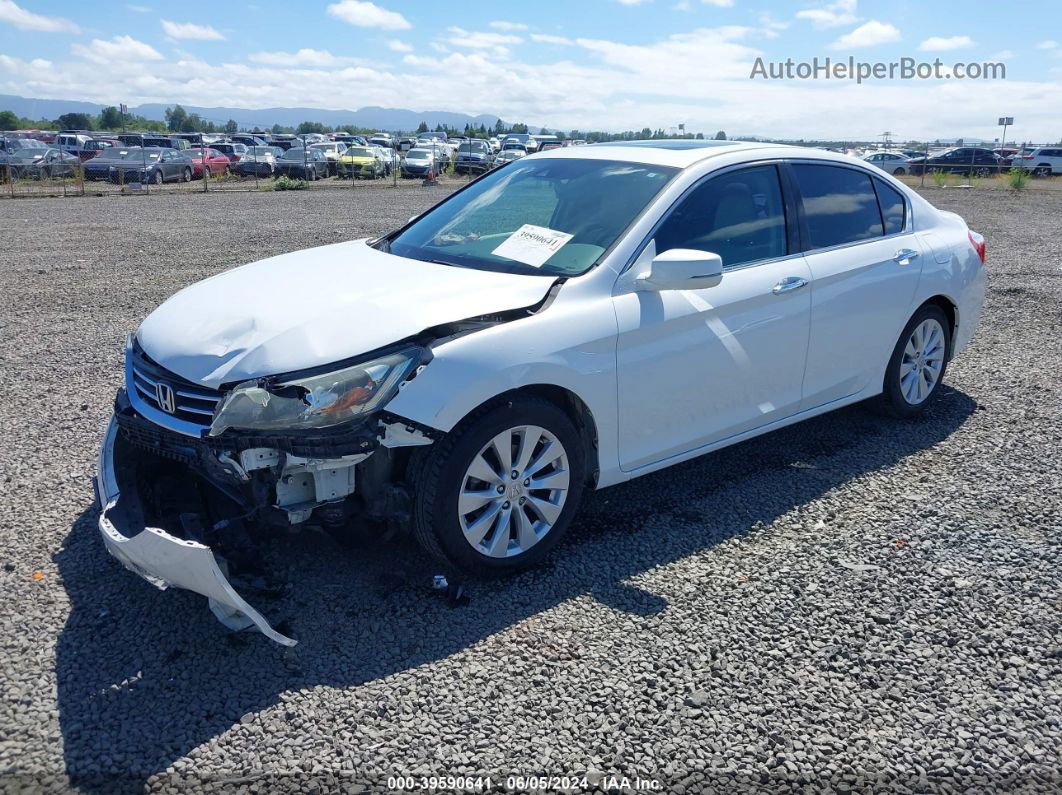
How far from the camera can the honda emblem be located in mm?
3459

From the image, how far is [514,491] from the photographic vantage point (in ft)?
12.0

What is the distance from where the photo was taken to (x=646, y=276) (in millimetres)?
3943

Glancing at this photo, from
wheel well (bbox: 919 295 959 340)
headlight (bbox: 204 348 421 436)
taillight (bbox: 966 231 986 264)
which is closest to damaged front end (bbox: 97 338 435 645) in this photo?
headlight (bbox: 204 348 421 436)

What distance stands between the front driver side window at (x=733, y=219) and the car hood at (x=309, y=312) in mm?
791

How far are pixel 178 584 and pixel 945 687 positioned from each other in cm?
273

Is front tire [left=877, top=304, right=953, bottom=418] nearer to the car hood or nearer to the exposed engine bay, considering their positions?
the car hood

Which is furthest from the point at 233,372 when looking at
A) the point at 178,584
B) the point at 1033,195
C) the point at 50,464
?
the point at 1033,195

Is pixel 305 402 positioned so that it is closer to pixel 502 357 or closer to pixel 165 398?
pixel 165 398

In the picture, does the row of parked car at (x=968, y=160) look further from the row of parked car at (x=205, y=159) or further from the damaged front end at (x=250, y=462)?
the damaged front end at (x=250, y=462)

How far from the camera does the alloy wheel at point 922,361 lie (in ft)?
18.1

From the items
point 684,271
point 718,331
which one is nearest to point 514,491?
point 684,271

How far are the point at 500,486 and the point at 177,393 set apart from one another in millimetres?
1335

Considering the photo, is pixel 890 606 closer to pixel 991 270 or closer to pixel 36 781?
pixel 36 781

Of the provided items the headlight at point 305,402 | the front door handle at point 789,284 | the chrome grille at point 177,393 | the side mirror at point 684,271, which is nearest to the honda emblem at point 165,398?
the chrome grille at point 177,393
